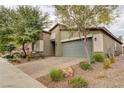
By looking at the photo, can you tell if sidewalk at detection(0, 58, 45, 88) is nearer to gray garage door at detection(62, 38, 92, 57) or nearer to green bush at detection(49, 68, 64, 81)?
green bush at detection(49, 68, 64, 81)

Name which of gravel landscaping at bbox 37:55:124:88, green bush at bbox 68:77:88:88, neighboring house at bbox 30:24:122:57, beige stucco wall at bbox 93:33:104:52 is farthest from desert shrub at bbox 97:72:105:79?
A: beige stucco wall at bbox 93:33:104:52

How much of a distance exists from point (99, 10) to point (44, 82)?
14.8ft

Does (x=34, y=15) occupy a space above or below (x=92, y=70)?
above

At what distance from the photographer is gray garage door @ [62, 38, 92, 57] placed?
12.4 m

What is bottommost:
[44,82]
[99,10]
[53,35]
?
[44,82]

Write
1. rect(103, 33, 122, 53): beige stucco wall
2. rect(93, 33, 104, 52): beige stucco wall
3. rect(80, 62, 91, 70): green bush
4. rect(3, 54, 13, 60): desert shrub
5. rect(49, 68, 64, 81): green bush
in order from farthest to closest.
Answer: rect(3, 54, 13, 60): desert shrub
rect(103, 33, 122, 53): beige stucco wall
rect(93, 33, 104, 52): beige stucco wall
rect(80, 62, 91, 70): green bush
rect(49, 68, 64, 81): green bush

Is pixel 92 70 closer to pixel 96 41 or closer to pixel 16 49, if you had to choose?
pixel 96 41

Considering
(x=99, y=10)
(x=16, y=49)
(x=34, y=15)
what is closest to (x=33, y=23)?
(x=34, y=15)

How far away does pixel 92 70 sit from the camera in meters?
9.34

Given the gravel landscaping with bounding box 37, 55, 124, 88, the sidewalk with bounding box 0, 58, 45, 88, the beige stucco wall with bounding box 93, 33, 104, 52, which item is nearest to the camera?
the gravel landscaping with bounding box 37, 55, 124, 88

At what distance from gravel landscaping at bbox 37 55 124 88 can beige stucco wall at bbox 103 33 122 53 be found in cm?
332

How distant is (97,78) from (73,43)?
5.95m

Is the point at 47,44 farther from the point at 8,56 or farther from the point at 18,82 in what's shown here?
the point at 18,82

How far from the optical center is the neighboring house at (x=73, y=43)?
12345 millimetres
